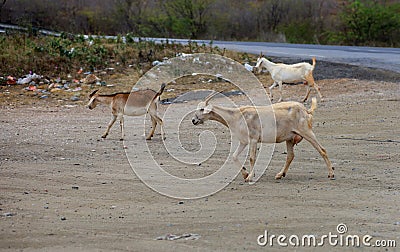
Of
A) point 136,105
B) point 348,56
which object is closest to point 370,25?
point 348,56

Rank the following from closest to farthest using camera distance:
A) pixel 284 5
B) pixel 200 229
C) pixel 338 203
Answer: pixel 200 229 → pixel 338 203 → pixel 284 5

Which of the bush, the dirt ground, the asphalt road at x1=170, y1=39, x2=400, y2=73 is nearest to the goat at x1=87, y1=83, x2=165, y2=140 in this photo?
the dirt ground

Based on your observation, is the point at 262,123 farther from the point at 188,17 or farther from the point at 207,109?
the point at 188,17

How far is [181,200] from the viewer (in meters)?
7.62

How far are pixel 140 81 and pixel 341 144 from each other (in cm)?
832

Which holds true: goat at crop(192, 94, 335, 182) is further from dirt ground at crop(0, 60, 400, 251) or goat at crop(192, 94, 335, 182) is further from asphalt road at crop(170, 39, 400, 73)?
asphalt road at crop(170, 39, 400, 73)

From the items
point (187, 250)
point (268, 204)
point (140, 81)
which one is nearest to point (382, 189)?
point (268, 204)

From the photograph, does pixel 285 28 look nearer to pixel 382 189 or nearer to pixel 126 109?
pixel 126 109

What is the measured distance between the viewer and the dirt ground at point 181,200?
620 cm

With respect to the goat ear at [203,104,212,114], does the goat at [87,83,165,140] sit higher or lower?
lower

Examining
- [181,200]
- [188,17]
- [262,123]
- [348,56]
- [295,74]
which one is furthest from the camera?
[188,17]

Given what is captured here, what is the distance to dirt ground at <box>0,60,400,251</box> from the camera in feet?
20.3

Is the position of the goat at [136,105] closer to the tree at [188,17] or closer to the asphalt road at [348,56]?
the asphalt road at [348,56]

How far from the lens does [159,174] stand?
29.4 feet
